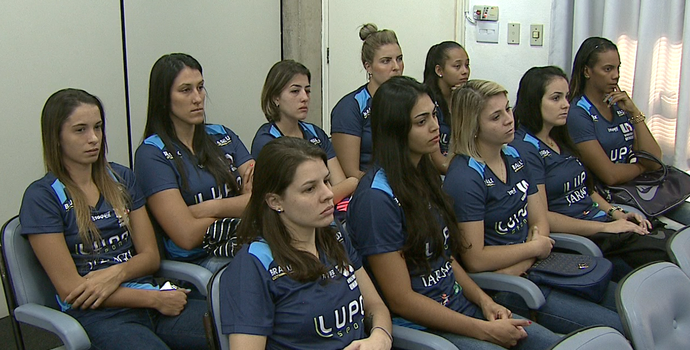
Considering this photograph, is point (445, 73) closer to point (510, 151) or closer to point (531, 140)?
point (531, 140)

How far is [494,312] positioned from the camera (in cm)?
193

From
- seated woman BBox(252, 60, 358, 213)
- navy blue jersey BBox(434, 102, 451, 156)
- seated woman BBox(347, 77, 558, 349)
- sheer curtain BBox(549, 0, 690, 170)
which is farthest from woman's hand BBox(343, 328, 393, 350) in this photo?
sheer curtain BBox(549, 0, 690, 170)

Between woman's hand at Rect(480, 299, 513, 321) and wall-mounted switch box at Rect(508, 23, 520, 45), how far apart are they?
284 centimetres

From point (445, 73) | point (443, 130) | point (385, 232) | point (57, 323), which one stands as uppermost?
point (445, 73)

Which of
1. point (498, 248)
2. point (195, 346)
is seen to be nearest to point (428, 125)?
point (498, 248)

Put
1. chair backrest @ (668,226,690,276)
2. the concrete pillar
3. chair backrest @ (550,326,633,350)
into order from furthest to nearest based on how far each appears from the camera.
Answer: the concrete pillar → chair backrest @ (668,226,690,276) → chair backrest @ (550,326,633,350)

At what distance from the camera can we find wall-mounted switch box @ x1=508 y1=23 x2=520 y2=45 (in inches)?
171

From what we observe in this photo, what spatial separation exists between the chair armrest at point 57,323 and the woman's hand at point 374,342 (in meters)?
0.71

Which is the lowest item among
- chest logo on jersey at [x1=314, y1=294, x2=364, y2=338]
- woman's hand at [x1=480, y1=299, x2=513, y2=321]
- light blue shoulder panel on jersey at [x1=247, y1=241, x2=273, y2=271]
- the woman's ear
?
woman's hand at [x1=480, y1=299, x2=513, y2=321]

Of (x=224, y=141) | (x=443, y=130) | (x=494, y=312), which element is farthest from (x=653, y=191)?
(x=224, y=141)

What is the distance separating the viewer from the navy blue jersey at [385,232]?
181 cm

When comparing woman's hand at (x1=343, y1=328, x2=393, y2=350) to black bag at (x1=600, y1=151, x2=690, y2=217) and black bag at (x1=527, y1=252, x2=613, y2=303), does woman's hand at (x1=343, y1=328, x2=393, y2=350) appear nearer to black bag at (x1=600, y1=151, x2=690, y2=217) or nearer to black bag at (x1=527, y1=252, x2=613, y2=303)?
black bag at (x1=527, y1=252, x2=613, y2=303)

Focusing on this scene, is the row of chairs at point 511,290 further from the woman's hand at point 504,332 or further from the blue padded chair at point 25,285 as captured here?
the woman's hand at point 504,332

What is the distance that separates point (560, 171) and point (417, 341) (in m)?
1.42
